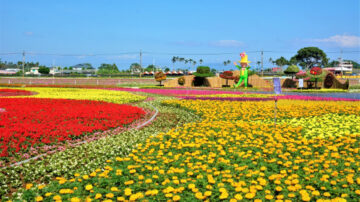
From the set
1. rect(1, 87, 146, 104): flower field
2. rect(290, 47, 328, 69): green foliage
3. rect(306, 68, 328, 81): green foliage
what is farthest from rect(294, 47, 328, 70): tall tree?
rect(1, 87, 146, 104): flower field

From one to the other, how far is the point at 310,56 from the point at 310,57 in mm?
672

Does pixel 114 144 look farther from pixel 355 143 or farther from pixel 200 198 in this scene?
pixel 355 143

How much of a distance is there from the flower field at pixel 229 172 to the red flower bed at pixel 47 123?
8.37 feet

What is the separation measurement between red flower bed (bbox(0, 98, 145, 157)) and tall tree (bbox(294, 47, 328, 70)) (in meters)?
110

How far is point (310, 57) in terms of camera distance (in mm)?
114438

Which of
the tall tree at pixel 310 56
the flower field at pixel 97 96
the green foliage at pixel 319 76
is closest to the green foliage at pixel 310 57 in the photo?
the tall tree at pixel 310 56

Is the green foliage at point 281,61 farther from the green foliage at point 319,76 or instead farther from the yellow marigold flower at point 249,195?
the yellow marigold flower at point 249,195

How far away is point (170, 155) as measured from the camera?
23.6ft

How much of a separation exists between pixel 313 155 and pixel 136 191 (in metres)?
4.52

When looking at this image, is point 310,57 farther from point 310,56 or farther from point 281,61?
point 281,61

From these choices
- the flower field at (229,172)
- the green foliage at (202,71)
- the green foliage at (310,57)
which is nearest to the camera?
the flower field at (229,172)

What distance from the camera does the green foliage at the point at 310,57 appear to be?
112 m

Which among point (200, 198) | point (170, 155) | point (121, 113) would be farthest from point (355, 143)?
point (121, 113)

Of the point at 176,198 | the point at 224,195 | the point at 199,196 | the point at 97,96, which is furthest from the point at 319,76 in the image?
the point at 176,198
